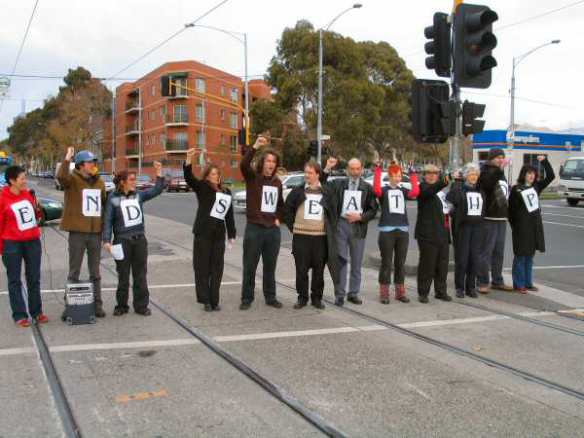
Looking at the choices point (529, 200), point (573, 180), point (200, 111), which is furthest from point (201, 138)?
point (529, 200)

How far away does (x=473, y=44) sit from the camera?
9258mm

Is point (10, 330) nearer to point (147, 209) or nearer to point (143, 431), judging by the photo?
point (143, 431)

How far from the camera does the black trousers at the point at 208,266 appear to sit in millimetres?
7662

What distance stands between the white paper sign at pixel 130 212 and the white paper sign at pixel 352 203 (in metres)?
2.66

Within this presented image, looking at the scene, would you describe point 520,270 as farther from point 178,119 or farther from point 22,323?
point 178,119

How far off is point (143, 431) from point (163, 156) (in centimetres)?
6854

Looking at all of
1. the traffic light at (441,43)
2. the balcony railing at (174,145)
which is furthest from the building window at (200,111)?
the traffic light at (441,43)

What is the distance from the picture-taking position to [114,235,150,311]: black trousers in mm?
7297

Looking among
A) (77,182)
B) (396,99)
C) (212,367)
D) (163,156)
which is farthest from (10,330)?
(163,156)

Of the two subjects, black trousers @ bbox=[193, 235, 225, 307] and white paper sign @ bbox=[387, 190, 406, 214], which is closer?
black trousers @ bbox=[193, 235, 225, 307]

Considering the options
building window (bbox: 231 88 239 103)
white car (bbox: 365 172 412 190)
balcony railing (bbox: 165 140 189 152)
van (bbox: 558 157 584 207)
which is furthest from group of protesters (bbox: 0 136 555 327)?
building window (bbox: 231 88 239 103)

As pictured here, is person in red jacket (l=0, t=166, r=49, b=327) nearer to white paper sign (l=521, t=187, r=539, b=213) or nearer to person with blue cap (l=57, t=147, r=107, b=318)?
person with blue cap (l=57, t=147, r=107, b=318)

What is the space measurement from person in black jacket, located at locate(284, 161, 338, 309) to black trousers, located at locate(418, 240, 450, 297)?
4.38 feet

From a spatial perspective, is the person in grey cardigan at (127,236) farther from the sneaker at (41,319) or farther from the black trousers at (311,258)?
the black trousers at (311,258)
